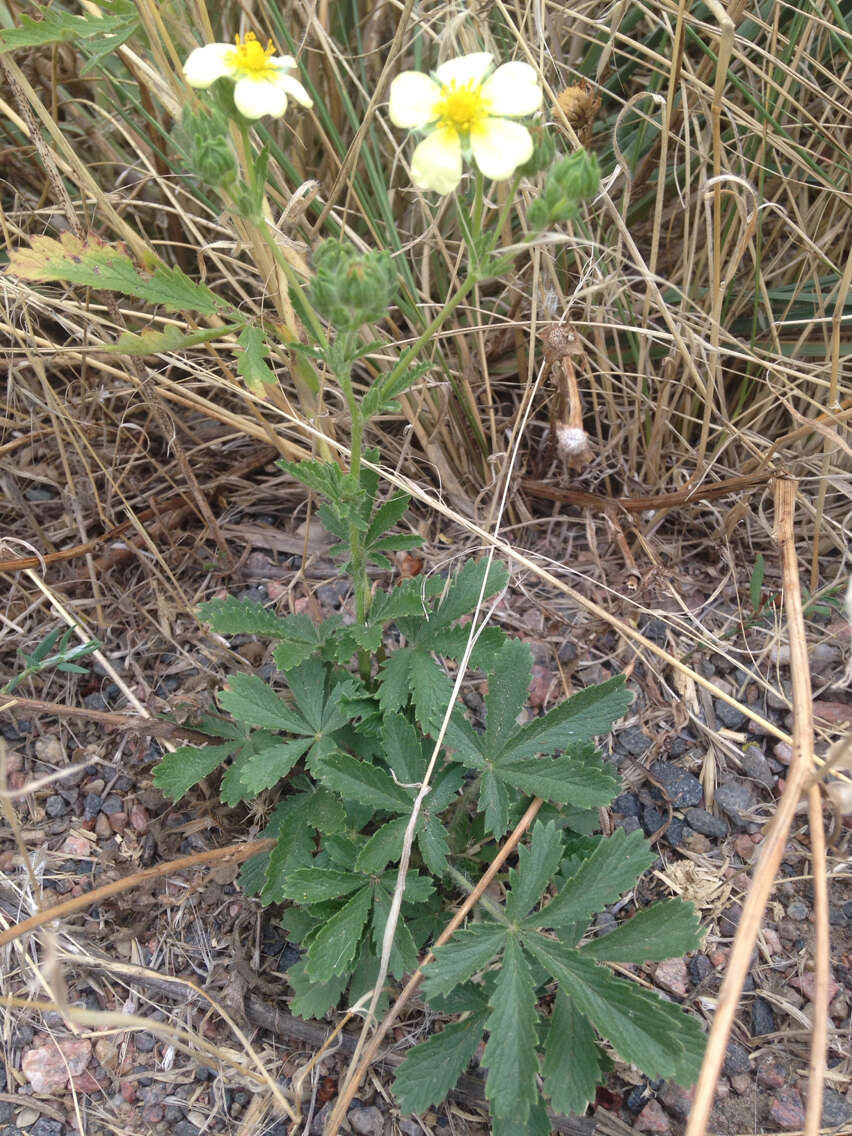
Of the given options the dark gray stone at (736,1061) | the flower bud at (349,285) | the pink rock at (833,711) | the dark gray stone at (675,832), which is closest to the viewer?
the flower bud at (349,285)

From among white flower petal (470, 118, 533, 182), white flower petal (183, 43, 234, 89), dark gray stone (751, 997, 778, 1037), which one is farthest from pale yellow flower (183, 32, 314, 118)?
dark gray stone (751, 997, 778, 1037)

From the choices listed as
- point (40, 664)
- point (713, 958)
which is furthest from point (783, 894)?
point (40, 664)

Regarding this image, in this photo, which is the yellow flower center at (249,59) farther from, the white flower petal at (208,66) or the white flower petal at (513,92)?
the white flower petal at (513,92)

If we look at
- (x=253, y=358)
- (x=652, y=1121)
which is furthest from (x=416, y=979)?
(x=253, y=358)

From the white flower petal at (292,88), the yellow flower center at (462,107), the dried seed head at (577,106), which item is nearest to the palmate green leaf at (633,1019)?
the yellow flower center at (462,107)

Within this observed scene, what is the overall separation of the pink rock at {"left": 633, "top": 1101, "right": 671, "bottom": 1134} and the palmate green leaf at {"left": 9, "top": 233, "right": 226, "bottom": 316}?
1461 mm

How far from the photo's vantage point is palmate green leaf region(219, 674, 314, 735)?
161 cm

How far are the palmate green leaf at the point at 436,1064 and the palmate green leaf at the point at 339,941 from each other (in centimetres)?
17

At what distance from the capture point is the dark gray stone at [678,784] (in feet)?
5.81

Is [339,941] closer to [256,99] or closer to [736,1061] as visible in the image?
[736,1061]

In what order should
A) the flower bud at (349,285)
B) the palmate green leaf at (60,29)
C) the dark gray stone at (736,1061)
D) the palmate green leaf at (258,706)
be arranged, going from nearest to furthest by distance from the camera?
the flower bud at (349,285)
the palmate green leaf at (60,29)
the dark gray stone at (736,1061)
the palmate green leaf at (258,706)

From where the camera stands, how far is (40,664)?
168 cm

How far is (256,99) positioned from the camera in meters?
1.23

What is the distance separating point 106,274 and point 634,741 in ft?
4.28
